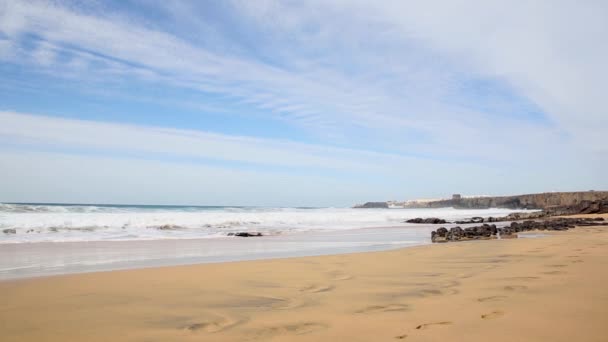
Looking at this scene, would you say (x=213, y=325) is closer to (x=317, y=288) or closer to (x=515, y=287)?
(x=317, y=288)

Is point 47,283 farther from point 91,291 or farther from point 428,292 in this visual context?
point 428,292

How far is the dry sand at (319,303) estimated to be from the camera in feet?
9.45

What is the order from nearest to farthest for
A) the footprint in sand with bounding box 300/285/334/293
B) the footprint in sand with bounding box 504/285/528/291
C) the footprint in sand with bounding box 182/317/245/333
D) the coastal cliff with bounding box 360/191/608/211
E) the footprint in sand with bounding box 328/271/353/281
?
the footprint in sand with bounding box 182/317/245/333
the footprint in sand with bounding box 504/285/528/291
the footprint in sand with bounding box 300/285/334/293
the footprint in sand with bounding box 328/271/353/281
the coastal cliff with bounding box 360/191/608/211

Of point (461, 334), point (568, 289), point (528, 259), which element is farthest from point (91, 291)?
point (528, 259)

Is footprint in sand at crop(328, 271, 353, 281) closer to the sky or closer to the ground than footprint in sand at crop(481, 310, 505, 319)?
closer to the ground

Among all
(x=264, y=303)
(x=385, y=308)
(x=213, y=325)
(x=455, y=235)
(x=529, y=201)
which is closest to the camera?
(x=213, y=325)

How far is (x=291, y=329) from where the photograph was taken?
2982mm

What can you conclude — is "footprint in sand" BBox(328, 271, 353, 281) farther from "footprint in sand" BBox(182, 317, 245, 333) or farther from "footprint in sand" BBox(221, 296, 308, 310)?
"footprint in sand" BBox(182, 317, 245, 333)

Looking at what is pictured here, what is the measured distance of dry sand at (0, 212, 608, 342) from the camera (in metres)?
2.88

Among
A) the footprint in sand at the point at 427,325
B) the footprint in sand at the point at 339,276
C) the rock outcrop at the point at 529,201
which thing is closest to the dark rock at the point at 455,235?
the footprint in sand at the point at 339,276

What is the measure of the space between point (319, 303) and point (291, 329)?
33.5 inches

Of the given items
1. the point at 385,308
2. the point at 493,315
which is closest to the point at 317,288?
the point at 385,308

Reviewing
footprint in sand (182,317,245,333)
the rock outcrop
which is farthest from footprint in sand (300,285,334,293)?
the rock outcrop

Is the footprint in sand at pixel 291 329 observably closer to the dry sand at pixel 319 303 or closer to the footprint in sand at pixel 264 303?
the dry sand at pixel 319 303
